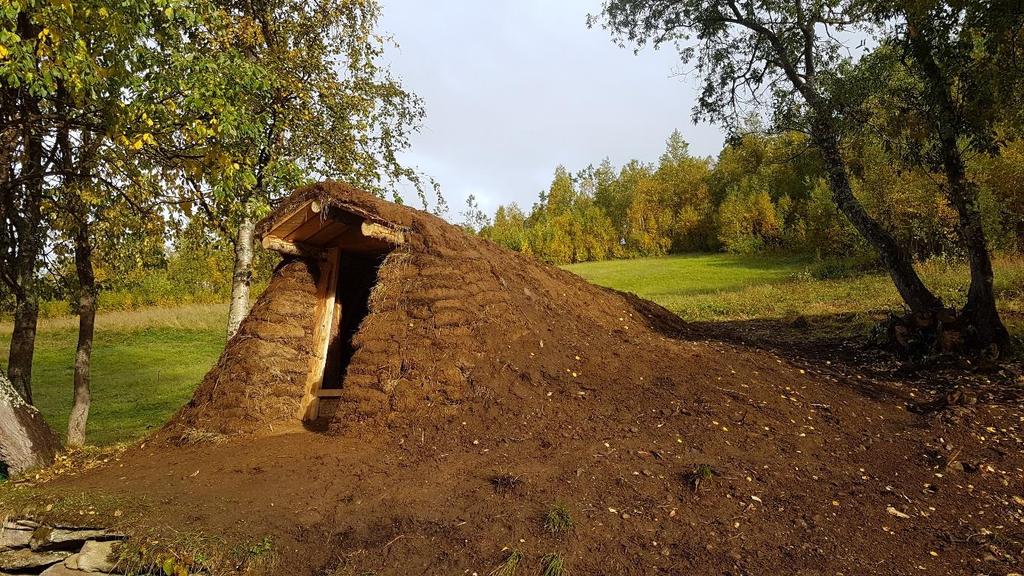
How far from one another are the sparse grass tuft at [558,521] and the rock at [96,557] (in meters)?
3.61

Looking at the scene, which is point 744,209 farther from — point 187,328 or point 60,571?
point 60,571

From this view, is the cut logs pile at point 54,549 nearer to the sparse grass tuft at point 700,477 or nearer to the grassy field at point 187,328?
the sparse grass tuft at point 700,477

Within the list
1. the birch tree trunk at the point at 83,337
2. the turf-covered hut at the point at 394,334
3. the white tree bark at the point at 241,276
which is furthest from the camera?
the white tree bark at the point at 241,276

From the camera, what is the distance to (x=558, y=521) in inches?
178

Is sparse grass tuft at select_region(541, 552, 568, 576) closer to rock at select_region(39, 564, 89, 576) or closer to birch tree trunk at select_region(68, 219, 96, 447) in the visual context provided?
rock at select_region(39, 564, 89, 576)

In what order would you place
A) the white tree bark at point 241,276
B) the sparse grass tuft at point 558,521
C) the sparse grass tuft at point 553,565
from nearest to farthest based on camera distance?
the sparse grass tuft at point 553,565 < the sparse grass tuft at point 558,521 < the white tree bark at point 241,276

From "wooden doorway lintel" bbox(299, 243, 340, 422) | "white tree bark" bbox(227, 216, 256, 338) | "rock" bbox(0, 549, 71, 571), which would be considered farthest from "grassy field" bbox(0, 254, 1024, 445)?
"rock" bbox(0, 549, 71, 571)

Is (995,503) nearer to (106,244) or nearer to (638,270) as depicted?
(106,244)

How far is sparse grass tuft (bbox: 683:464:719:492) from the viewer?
503cm

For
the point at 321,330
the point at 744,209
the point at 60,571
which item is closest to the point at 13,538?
the point at 60,571

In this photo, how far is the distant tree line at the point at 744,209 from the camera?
75.8ft

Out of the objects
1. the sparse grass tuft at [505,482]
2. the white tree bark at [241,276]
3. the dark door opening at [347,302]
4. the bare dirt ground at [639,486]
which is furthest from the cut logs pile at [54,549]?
the white tree bark at [241,276]

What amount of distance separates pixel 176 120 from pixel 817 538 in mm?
7646

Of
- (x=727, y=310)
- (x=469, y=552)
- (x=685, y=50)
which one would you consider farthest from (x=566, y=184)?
(x=469, y=552)
